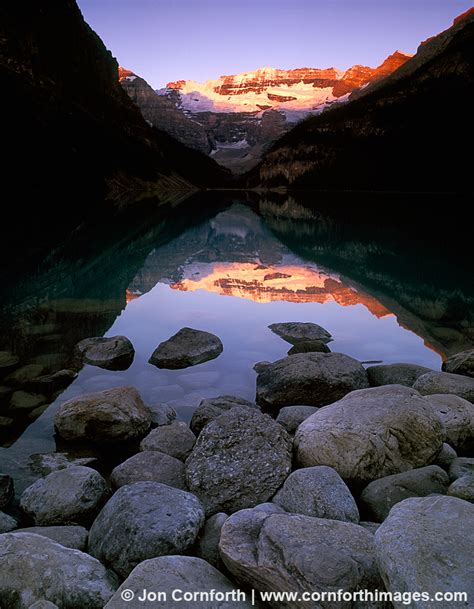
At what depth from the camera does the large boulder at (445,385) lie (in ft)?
23.3

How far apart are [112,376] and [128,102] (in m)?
138

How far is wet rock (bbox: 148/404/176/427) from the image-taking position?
7004 mm

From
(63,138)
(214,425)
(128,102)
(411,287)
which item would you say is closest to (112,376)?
(214,425)

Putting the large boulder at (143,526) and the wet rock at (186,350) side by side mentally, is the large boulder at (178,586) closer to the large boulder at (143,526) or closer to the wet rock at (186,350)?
the large boulder at (143,526)

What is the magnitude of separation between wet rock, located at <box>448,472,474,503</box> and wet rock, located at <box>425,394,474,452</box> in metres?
1.37

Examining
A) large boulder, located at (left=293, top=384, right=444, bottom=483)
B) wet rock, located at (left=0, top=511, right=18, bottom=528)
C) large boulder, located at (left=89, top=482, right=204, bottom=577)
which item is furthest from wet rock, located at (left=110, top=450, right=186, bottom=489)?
large boulder, located at (left=293, top=384, right=444, bottom=483)

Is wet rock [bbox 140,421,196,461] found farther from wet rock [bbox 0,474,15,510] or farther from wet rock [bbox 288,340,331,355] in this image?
wet rock [bbox 288,340,331,355]

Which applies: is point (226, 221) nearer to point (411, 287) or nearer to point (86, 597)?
point (411, 287)

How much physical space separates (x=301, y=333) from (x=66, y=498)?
7.00 m

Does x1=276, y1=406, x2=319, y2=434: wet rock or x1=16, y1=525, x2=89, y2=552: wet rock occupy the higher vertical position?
x1=16, y1=525, x2=89, y2=552: wet rock

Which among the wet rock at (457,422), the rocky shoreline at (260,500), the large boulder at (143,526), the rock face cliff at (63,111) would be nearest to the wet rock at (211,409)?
the rocky shoreline at (260,500)

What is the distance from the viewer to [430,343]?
11.3 meters

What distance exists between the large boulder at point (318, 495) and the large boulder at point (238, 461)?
246 mm

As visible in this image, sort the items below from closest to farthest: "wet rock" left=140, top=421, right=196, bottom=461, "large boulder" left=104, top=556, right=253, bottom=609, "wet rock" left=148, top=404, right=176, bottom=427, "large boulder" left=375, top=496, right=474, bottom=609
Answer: "large boulder" left=375, top=496, right=474, bottom=609
"large boulder" left=104, top=556, right=253, bottom=609
"wet rock" left=140, top=421, right=196, bottom=461
"wet rock" left=148, top=404, right=176, bottom=427
